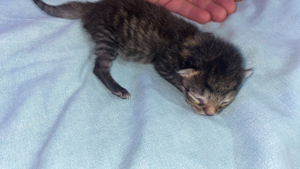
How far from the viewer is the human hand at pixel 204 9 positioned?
2.31 m

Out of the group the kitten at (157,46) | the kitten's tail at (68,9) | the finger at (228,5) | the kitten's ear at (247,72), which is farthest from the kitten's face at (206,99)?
the kitten's tail at (68,9)

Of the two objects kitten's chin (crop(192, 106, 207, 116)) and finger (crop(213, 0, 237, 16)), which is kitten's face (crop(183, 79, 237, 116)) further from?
finger (crop(213, 0, 237, 16))

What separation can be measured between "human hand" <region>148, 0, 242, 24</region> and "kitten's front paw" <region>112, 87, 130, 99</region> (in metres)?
1.21

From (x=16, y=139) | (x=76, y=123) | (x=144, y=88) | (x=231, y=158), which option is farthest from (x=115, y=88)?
(x=231, y=158)

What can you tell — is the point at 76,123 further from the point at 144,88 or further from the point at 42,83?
the point at 144,88

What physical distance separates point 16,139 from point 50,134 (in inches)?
8.4

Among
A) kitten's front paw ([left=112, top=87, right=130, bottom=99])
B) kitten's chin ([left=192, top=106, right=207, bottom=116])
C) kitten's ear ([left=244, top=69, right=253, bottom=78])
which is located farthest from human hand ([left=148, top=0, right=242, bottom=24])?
kitten's front paw ([left=112, top=87, right=130, bottom=99])

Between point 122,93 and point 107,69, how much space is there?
302 mm

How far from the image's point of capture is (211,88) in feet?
5.17

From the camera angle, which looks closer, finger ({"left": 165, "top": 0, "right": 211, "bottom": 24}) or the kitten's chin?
the kitten's chin

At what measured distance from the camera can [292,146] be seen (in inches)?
57.2

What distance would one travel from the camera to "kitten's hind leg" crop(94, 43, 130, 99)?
1.79 metres

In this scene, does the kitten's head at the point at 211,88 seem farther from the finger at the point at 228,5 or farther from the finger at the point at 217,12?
the finger at the point at 228,5

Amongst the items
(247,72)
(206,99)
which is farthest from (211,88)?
(247,72)
